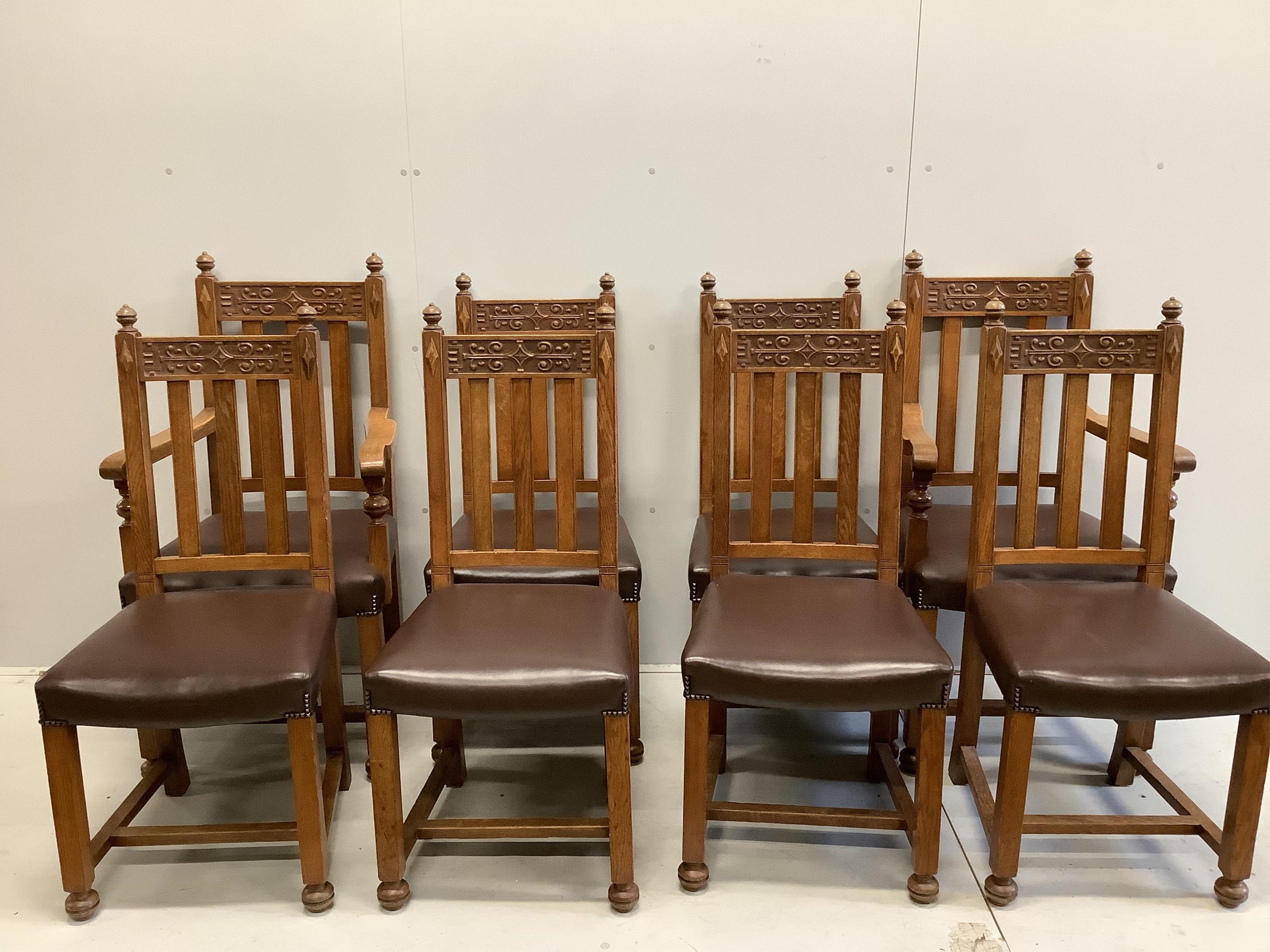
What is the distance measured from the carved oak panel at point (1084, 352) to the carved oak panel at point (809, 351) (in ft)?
0.92

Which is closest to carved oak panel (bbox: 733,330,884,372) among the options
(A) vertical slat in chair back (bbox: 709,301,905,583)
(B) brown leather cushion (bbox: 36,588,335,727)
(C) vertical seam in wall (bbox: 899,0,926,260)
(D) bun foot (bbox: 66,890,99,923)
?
(A) vertical slat in chair back (bbox: 709,301,905,583)

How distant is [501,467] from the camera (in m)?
2.68

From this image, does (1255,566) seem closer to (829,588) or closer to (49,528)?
(829,588)

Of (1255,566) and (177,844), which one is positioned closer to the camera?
(177,844)

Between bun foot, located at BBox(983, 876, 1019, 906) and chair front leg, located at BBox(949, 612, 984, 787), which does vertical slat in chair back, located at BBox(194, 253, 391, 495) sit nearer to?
chair front leg, located at BBox(949, 612, 984, 787)

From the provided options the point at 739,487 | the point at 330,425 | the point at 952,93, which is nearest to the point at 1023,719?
the point at 739,487

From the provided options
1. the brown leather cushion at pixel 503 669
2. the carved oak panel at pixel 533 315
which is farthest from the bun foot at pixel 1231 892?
the carved oak panel at pixel 533 315

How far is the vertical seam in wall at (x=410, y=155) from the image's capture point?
2639 mm

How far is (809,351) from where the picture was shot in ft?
7.14

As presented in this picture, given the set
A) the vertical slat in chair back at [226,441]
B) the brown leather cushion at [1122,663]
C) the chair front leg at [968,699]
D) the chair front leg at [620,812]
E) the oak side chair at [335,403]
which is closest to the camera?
the brown leather cushion at [1122,663]

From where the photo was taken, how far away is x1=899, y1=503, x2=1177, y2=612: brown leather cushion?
7.50 ft

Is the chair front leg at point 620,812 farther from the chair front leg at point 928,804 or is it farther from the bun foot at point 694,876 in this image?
the chair front leg at point 928,804

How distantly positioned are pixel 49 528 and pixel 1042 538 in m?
2.70

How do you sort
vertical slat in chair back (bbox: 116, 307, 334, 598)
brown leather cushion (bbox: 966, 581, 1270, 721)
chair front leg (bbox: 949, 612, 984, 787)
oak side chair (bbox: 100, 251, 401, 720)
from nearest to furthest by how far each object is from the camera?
brown leather cushion (bbox: 966, 581, 1270, 721)
vertical slat in chair back (bbox: 116, 307, 334, 598)
chair front leg (bbox: 949, 612, 984, 787)
oak side chair (bbox: 100, 251, 401, 720)
